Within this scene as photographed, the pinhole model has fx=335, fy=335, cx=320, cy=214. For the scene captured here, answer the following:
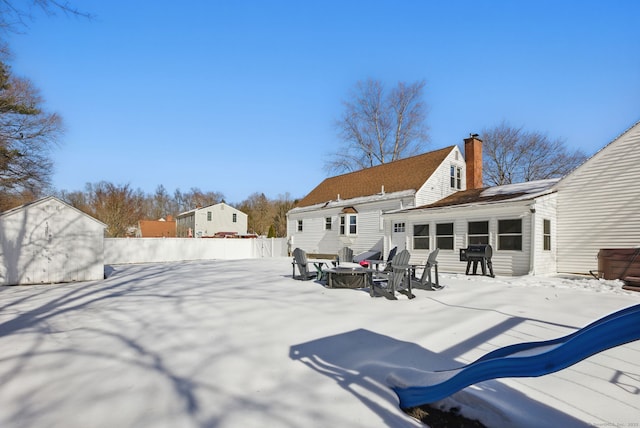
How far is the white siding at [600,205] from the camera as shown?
39.5 feet

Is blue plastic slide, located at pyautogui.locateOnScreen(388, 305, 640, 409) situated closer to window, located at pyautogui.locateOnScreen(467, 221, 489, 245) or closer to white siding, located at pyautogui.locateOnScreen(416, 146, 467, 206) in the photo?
window, located at pyautogui.locateOnScreen(467, 221, 489, 245)

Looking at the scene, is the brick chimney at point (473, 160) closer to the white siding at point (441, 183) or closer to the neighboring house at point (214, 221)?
the white siding at point (441, 183)

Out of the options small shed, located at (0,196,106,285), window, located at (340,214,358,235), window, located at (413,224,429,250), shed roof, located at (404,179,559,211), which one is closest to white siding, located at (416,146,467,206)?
shed roof, located at (404,179,559,211)

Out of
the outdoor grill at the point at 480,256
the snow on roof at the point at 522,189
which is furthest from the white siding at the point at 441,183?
the outdoor grill at the point at 480,256

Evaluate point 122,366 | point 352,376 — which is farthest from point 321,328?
point 122,366

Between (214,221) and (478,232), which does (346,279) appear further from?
(214,221)

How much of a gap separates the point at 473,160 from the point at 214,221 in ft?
117

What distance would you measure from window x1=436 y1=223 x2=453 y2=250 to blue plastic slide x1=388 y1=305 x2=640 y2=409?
13.0 metres

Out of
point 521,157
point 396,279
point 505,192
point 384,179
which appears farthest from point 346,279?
point 521,157

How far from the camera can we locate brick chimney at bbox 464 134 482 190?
21531 mm

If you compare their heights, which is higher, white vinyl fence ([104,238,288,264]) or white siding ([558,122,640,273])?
white siding ([558,122,640,273])

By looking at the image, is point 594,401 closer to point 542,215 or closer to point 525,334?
point 525,334

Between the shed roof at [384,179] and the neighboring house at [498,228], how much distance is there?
3.57m

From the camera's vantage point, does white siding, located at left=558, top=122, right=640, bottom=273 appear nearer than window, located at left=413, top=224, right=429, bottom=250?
Yes
